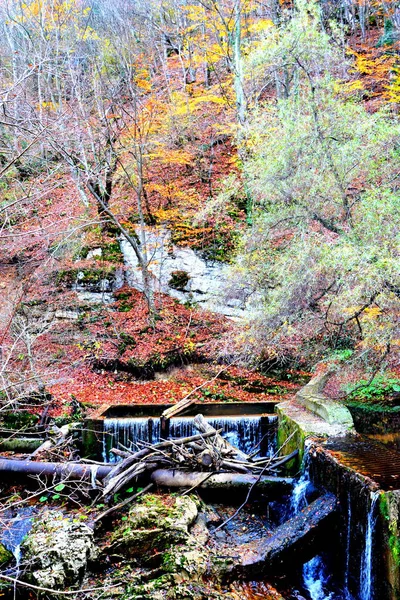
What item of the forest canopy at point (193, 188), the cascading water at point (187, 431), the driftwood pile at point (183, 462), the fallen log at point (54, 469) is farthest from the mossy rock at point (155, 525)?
the cascading water at point (187, 431)

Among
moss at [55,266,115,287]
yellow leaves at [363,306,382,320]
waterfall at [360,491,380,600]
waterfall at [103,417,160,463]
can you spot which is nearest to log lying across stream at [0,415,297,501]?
waterfall at [360,491,380,600]

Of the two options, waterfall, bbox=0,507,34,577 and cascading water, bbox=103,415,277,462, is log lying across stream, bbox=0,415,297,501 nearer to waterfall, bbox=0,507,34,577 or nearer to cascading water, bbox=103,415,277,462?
waterfall, bbox=0,507,34,577

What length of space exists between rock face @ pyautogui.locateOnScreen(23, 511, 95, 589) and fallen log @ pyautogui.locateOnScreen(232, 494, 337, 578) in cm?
178

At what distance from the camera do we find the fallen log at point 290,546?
4566 mm

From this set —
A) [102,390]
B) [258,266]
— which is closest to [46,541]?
[102,390]

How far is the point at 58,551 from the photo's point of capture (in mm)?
4492

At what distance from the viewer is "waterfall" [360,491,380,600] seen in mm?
4054

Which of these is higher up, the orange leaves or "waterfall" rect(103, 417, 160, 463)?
the orange leaves

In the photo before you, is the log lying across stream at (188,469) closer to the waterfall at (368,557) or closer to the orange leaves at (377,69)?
the waterfall at (368,557)

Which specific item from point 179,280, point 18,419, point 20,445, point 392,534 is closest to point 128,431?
point 20,445

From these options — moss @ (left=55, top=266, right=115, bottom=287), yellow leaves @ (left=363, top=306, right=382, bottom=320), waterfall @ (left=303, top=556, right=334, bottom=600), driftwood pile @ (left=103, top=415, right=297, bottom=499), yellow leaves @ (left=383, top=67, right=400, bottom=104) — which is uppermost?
yellow leaves @ (left=383, top=67, right=400, bottom=104)

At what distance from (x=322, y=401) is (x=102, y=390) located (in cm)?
629

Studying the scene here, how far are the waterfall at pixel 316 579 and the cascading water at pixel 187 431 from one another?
328 centimetres

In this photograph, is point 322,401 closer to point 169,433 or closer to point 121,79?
point 169,433
